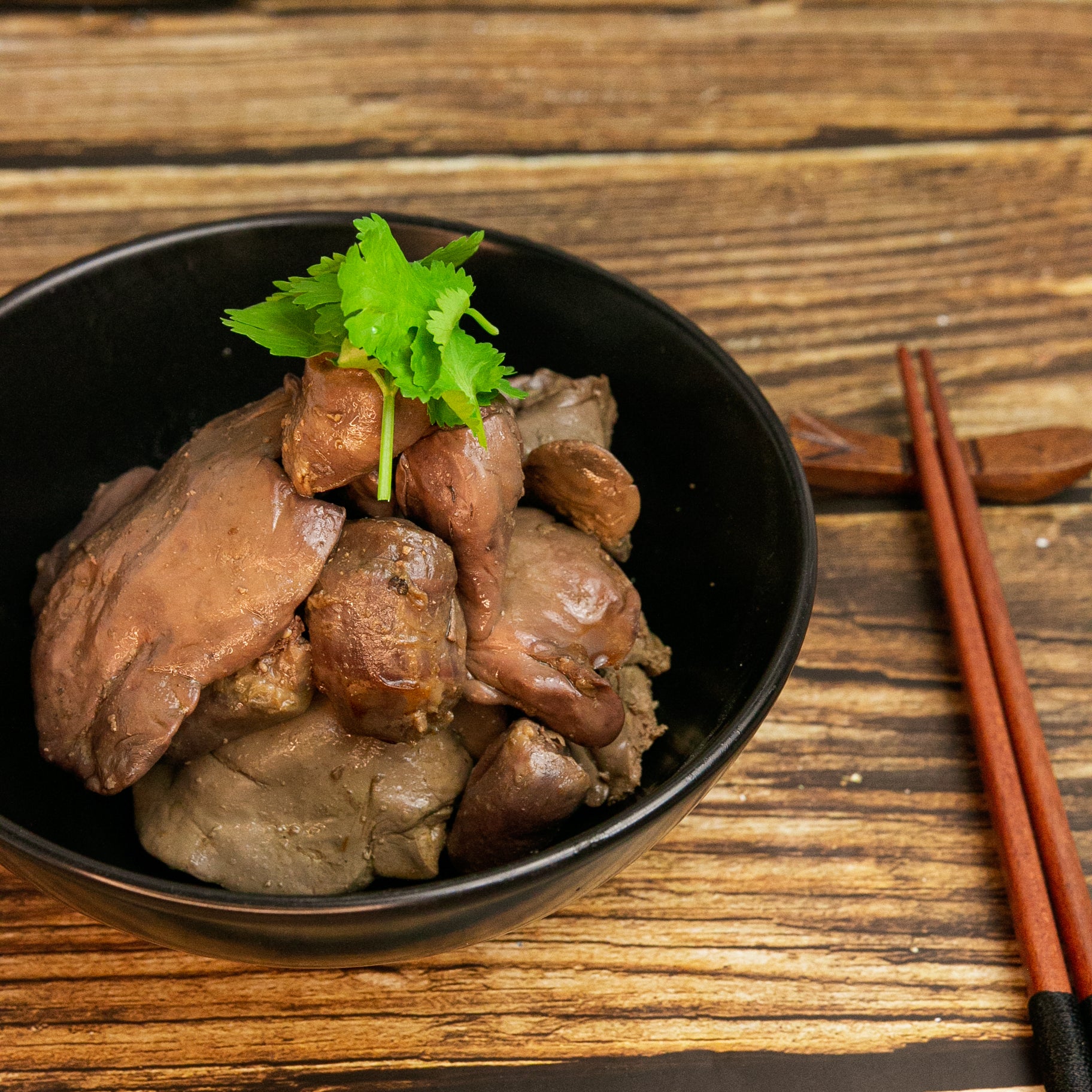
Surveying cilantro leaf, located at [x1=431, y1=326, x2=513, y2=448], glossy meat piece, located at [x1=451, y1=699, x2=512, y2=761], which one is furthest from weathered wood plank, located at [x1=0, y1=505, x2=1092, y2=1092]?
cilantro leaf, located at [x1=431, y1=326, x2=513, y2=448]

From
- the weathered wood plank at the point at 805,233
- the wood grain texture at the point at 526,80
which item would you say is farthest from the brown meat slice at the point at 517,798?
the wood grain texture at the point at 526,80

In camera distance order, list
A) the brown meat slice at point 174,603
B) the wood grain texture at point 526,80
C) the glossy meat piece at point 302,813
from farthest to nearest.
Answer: the wood grain texture at point 526,80, the glossy meat piece at point 302,813, the brown meat slice at point 174,603

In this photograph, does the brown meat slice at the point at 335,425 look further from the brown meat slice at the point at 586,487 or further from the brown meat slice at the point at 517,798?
the brown meat slice at the point at 517,798

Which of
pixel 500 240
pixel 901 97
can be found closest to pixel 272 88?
pixel 500 240

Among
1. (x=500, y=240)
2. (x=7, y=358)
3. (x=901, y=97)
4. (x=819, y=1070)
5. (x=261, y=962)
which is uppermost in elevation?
(x=901, y=97)

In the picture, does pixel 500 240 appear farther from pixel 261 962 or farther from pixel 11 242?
pixel 11 242

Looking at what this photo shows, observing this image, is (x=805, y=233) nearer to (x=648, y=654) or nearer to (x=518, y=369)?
(x=518, y=369)

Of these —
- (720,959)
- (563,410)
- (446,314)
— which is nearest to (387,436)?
(446,314)
